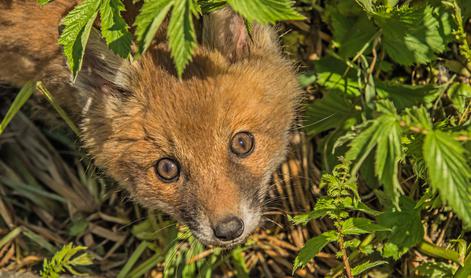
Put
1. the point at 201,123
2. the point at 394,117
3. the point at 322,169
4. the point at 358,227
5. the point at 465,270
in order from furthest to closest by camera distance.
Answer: the point at 322,169
the point at 201,123
the point at 465,270
the point at 358,227
the point at 394,117

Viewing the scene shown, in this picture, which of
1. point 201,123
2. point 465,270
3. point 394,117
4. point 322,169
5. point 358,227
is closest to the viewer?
point 394,117

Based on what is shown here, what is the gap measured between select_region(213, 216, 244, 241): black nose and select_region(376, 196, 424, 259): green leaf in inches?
31.0

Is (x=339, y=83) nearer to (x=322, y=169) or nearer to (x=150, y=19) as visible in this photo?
(x=322, y=169)

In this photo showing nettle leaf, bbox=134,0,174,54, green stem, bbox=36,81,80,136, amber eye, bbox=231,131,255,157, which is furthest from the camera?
green stem, bbox=36,81,80,136

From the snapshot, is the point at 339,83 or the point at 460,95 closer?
the point at 460,95

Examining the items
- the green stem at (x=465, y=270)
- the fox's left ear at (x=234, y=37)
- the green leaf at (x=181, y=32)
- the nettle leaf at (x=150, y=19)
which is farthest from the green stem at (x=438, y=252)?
the nettle leaf at (x=150, y=19)

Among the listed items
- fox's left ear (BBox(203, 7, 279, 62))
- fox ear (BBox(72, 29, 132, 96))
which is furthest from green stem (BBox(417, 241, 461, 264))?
fox ear (BBox(72, 29, 132, 96))

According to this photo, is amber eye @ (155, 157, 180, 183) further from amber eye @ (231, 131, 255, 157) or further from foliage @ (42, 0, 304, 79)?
foliage @ (42, 0, 304, 79)

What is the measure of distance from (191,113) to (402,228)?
134 cm

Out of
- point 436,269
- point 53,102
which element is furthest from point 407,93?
point 53,102

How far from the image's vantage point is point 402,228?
366 cm

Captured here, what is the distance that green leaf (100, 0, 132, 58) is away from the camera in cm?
301

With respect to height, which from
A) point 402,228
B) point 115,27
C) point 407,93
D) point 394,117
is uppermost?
point 115,27

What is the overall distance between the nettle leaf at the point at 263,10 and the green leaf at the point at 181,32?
208mm
